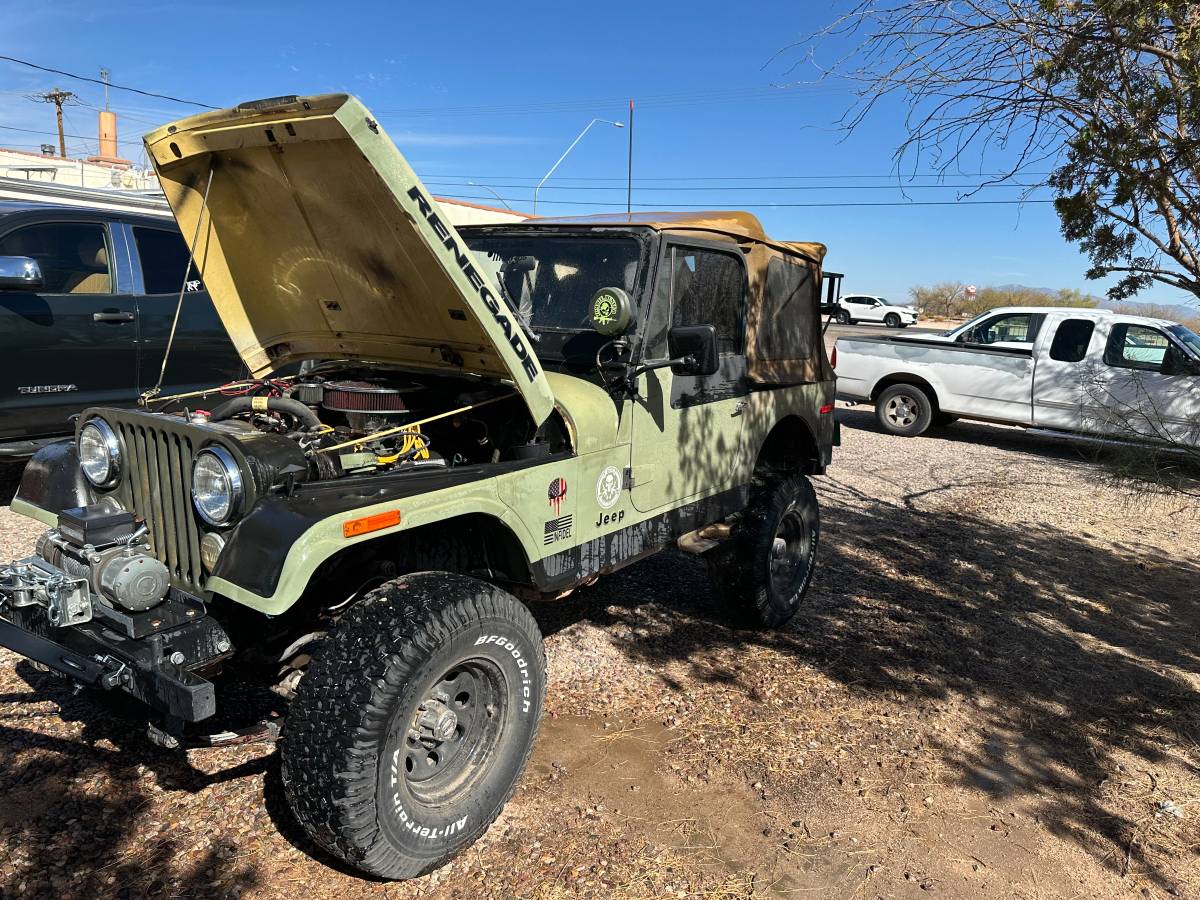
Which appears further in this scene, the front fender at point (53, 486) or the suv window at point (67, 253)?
the suv window at point (67, 253)

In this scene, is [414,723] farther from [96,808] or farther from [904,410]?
[904,410]

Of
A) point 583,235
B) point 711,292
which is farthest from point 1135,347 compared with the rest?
point 583,235

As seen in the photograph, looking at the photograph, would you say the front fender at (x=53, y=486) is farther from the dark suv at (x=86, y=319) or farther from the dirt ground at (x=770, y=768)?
the dark suv at (x=86, y=319)

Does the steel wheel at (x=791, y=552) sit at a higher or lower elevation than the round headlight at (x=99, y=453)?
lower

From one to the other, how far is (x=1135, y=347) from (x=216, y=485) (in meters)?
10.8

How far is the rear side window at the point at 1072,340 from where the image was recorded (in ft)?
33.9

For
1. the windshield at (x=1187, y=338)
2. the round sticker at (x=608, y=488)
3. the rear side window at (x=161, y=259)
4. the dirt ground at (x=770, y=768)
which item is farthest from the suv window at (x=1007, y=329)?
the rear side window at (x=161, y=259)

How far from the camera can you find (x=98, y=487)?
2.89 m

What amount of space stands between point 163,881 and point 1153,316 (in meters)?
11.8

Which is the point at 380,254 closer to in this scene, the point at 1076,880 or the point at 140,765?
the point at 140,765

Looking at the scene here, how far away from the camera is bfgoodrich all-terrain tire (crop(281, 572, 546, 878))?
2338mm

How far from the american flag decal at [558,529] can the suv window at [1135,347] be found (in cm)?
948

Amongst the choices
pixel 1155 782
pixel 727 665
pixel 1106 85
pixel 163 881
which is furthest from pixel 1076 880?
pixel 163 881

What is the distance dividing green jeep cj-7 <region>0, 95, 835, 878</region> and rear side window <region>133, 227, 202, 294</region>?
9.17 feet
